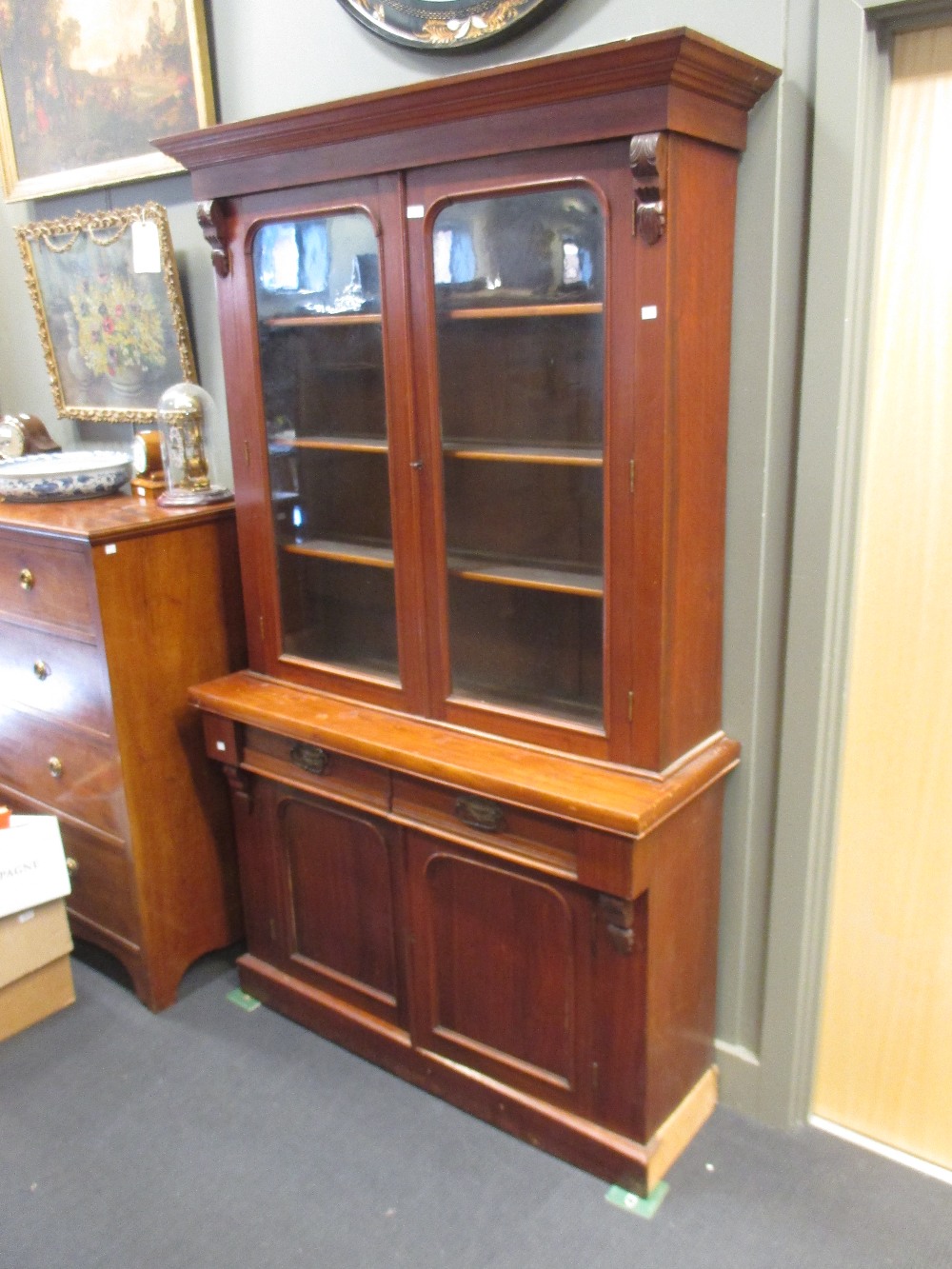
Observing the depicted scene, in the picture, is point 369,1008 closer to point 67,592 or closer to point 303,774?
point 303,774

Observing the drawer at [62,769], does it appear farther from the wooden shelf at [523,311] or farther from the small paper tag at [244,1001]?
the wooden shelf at [523,311]

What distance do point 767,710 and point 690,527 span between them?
1.29ft

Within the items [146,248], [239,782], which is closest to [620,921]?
[239,782]

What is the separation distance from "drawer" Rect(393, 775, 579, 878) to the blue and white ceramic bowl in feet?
3.59

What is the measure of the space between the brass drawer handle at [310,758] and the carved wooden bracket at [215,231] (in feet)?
3.09

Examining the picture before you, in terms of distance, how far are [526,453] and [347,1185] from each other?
1355 mm

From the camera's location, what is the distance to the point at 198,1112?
2090 mm

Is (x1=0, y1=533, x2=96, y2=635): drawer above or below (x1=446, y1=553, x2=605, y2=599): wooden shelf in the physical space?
below

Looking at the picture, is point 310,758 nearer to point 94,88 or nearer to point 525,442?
point 525,442

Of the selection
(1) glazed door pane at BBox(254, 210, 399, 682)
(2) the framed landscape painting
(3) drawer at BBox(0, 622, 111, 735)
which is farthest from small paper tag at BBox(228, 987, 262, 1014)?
(2) the framed landscape painting

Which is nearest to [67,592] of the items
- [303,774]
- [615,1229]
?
[303,774]

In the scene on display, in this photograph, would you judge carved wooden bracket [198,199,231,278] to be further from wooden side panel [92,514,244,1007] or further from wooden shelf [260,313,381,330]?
wooden side panel [92,514,244,1007]

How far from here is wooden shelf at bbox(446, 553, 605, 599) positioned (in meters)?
1.74

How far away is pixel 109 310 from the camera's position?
2.71 m
